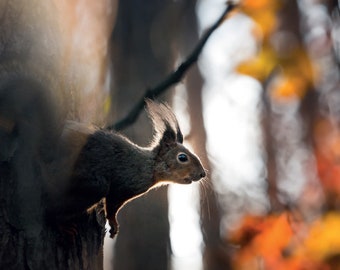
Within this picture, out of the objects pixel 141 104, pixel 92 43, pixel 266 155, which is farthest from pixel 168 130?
pixel 266 155

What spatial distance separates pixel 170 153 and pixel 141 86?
0.49 meters

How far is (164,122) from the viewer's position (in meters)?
3.35

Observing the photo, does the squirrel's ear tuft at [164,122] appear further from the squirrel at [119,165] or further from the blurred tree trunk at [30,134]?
the blurred tree trunk at [30,134]

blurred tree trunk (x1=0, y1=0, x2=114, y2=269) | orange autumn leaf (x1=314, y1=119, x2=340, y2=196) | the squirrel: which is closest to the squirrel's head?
the squirrel

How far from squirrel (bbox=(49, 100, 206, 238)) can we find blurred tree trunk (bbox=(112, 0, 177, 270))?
0.89 ft

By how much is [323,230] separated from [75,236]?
5.75m

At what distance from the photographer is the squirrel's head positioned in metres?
3.30

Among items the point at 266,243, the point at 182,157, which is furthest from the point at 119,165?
the point at 266,243

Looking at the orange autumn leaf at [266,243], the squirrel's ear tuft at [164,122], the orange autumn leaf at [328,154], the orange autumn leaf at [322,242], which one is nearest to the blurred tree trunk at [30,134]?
the squirrel's ear tuft at [164,122]

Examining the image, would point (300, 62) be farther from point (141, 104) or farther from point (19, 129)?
point (19, 129)

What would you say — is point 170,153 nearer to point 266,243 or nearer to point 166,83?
point 166,83

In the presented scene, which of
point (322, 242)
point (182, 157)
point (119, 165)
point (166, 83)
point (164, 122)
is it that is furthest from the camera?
point (322, 242)

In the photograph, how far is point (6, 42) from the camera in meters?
2.37

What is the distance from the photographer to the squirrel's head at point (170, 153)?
10.8 ft
